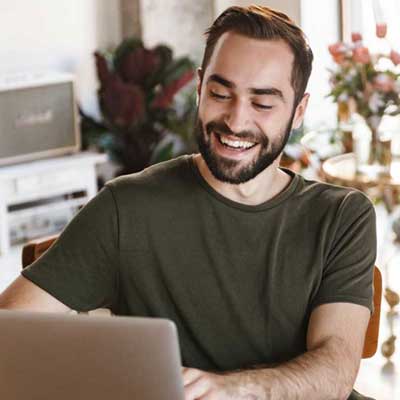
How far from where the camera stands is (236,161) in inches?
74.6

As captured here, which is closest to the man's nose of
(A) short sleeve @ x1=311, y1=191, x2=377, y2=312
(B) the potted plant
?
(A) short sleeve @ x1=311, y1=191, x2=377, y2=312

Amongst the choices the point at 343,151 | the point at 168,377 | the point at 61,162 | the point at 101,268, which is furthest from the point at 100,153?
the point at 168,377

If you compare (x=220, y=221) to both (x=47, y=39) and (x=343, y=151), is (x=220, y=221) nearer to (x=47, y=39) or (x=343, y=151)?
(x=343, y=151)

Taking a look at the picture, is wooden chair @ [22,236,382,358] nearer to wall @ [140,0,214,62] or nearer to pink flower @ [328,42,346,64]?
pink flower @ [328,42,346,64]

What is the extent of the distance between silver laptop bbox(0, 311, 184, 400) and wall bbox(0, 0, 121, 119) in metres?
4.66

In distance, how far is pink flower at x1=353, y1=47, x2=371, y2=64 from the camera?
13.2ft

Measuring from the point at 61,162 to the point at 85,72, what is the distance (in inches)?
29.7

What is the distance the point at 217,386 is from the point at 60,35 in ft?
15.4

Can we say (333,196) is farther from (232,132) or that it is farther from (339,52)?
(339,52)

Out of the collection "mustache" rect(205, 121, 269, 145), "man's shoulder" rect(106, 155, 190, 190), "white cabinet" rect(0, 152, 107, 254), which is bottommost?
"white cabinet" rect(0, 152, 107, 254)

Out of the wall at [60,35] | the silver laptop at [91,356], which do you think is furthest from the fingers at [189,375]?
the wall at [60,35]

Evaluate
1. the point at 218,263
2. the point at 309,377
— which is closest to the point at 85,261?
the point at 218,263

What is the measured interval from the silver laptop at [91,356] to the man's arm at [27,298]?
20.3 inches

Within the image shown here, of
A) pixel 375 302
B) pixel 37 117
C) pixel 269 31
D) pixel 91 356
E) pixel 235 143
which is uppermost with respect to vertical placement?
pixel 269 31
